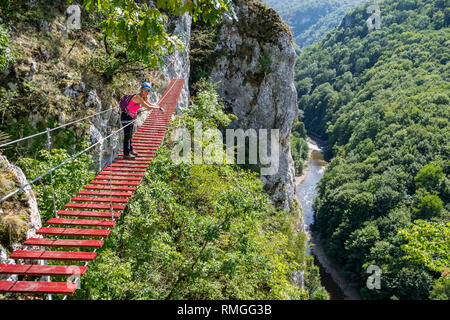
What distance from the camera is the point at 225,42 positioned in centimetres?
2089

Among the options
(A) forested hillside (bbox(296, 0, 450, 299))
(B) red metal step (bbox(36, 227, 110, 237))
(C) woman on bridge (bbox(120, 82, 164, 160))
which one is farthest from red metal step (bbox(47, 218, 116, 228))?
(A) forested hillside (bbox(296, 0, 450, 299))

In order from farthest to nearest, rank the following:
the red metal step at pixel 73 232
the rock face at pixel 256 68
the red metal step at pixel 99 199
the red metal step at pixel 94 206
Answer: the rock face at pixel 256 68 → the red metal step at pixel 99 199 → the red metal step at pixel 94 206 → the red metal step at pixel 73 232

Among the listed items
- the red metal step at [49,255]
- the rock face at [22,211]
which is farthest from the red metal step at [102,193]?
the red metal step at [49,255]

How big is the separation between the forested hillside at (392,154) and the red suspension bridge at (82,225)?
9.03 metres

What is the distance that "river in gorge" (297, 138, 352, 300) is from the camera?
3396cm

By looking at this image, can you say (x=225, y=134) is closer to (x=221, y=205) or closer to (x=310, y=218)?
(x=221, y=205)

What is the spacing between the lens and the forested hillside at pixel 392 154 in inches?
1182

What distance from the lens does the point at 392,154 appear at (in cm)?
5078

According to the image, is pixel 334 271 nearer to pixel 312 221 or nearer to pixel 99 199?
pixel 312 221

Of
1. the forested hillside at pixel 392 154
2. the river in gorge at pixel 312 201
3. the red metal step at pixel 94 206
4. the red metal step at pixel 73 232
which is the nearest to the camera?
the red metal step at pixel 73 232

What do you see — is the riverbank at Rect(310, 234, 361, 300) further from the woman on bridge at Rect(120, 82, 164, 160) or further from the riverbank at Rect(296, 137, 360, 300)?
the woman on bridge at Rect(120, 82, 164, 160)

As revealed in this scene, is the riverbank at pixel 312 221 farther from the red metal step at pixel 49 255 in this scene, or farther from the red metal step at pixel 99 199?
the red metal step at pixel 49 255
